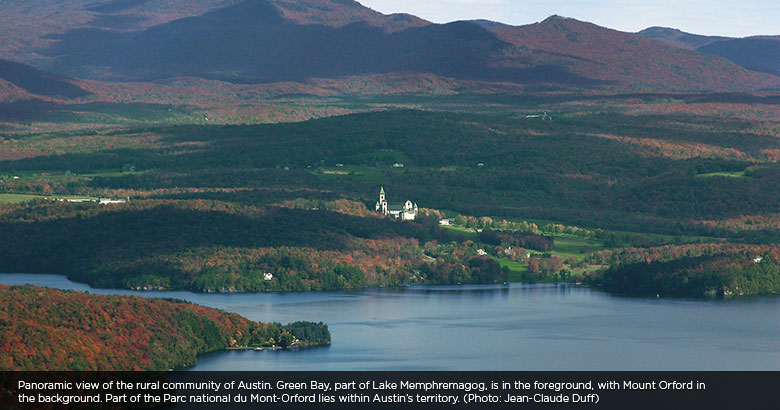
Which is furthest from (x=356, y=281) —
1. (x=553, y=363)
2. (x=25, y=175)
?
(x=25, y=175)

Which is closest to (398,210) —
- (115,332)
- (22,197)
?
(22,197)

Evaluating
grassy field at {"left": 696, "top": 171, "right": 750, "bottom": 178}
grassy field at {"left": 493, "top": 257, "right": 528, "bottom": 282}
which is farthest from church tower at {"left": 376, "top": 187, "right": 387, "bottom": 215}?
grassy field at {"left": 696, "top": 171, "right": 750, "bottom": 178}

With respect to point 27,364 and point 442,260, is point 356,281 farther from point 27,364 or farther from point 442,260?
point 27,364

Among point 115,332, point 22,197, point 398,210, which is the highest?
point 115,332

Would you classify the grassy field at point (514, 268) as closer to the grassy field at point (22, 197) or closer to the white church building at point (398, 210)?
the white church building at point (398, 210)
